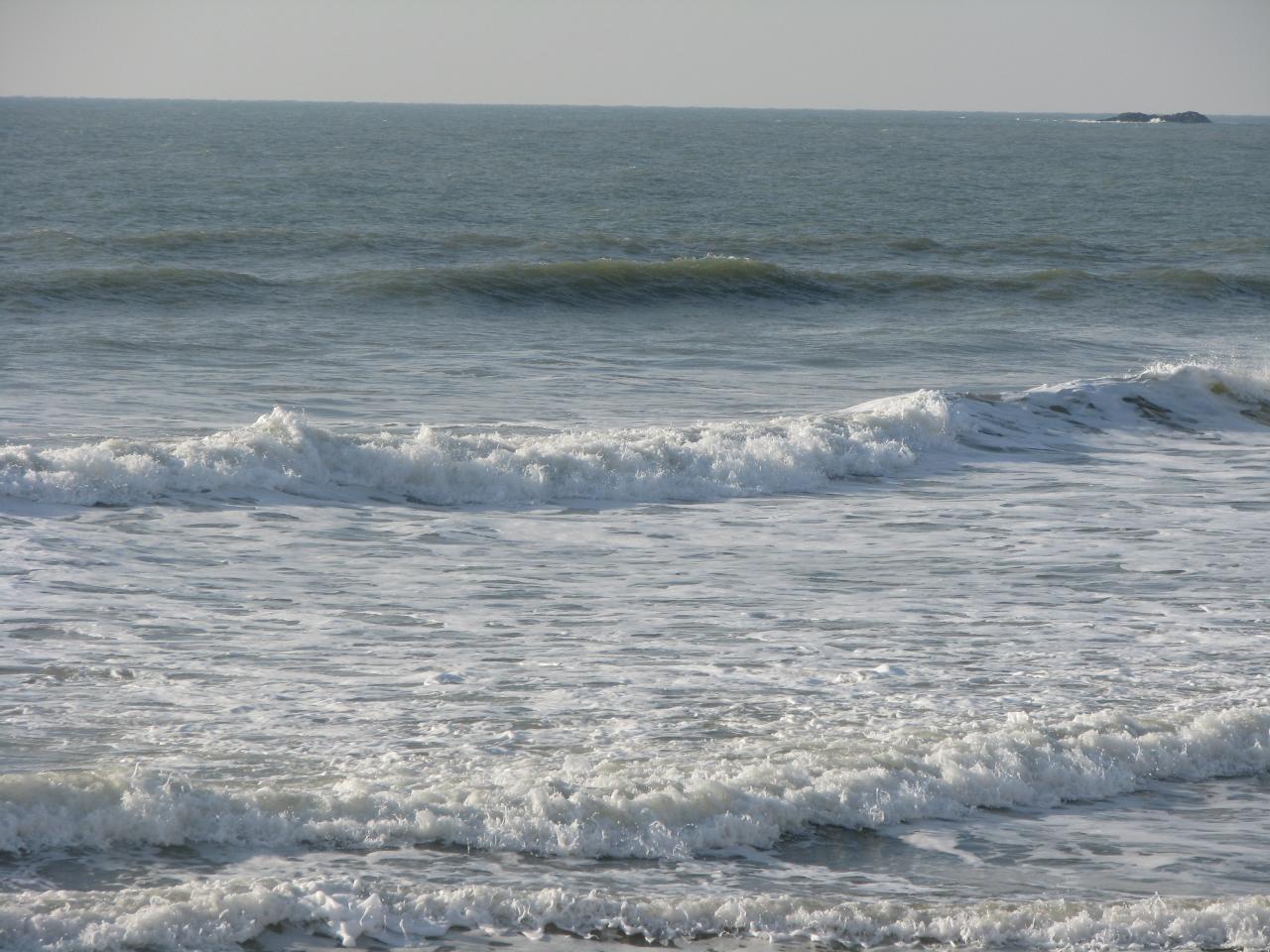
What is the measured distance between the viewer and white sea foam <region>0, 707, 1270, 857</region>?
495 centimetres

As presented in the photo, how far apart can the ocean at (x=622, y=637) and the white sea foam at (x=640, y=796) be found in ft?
0.06

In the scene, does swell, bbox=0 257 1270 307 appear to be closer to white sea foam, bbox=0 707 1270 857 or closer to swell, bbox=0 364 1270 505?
swell, bbox=0 364 1270 505

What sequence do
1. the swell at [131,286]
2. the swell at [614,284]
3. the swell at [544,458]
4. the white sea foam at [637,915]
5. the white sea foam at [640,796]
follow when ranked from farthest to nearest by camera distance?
the swell at [614,284], the swell at [131,286], the swell at [544,458], the white sea foam at [640,796], the white sea foam at [637,915]

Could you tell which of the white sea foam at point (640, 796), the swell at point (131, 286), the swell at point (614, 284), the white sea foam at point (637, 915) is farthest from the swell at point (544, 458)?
the swell at point (131, 286)

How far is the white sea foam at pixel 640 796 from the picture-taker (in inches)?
195

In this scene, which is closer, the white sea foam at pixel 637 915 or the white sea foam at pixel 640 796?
the white sea foam at pixel 637 915

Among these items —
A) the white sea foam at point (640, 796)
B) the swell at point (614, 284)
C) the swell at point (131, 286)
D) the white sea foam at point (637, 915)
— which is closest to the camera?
the white sea foam at point (637, 915)

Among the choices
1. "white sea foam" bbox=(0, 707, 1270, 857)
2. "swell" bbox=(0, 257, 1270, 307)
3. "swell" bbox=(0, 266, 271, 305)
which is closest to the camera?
"white sea foam" bbox=(0, 707, 1270, 857)

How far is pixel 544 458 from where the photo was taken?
36.6ft

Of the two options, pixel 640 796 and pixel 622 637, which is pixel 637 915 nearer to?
pixel 640 796

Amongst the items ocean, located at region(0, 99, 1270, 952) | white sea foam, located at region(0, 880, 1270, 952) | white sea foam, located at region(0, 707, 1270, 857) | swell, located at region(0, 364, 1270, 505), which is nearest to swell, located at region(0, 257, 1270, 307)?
ocean, located at region(0, 99, 1270, 952)

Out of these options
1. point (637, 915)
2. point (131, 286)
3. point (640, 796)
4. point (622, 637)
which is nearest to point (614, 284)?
point (131, 286)

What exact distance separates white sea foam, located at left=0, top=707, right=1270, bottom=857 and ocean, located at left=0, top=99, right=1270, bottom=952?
0.02 m

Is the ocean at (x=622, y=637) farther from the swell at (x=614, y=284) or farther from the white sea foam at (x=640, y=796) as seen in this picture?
the swell at (x=614, y=284)
